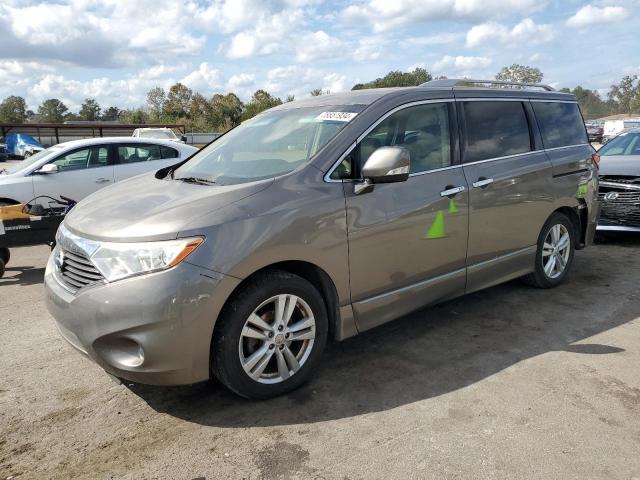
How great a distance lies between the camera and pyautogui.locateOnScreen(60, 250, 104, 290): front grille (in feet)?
9.71

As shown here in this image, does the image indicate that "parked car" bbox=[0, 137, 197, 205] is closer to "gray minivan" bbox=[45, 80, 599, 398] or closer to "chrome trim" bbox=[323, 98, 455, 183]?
"gray minivan" bbox=[45, 80, 599, 398]

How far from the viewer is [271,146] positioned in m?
3.84

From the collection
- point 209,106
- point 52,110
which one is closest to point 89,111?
point 52,110

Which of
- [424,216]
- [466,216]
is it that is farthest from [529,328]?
[424,216]

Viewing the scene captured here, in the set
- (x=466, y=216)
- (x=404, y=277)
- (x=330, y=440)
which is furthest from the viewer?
(x=466, y=216)

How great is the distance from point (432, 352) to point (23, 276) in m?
4.95

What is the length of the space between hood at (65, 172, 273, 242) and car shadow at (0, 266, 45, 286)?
299 cm

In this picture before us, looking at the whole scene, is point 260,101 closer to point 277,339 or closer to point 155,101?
point 155,101

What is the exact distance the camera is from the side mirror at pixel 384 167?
336 cm

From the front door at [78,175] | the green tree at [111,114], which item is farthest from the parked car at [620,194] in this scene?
the green tree at [111,114]

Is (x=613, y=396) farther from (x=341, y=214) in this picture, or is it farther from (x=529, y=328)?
(x=341, y=214)

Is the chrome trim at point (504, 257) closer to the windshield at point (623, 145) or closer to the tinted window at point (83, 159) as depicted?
the windshield at point (623, 145)

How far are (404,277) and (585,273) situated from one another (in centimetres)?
321

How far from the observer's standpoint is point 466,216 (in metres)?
4.14
